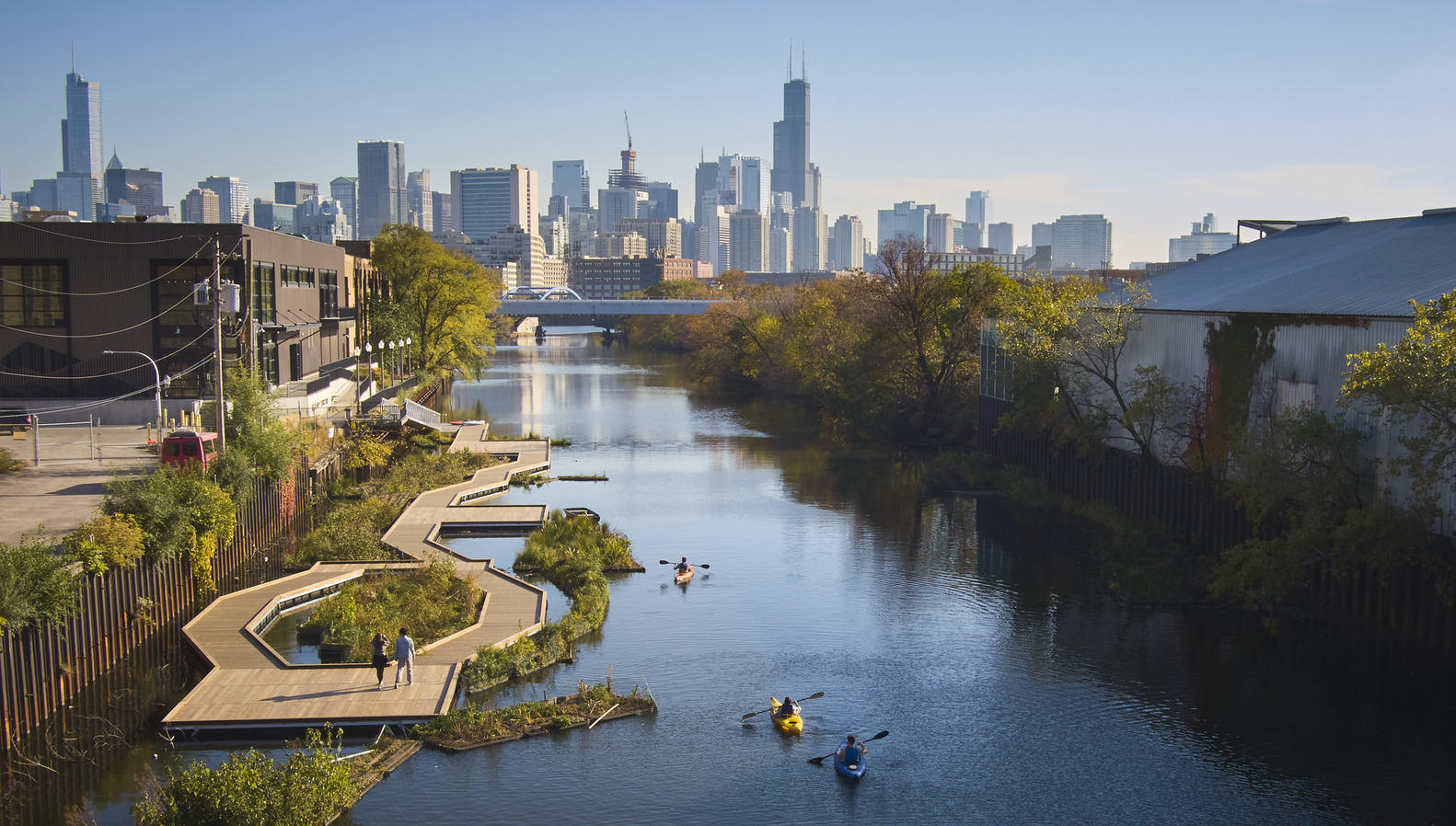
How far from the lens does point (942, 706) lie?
26.3m

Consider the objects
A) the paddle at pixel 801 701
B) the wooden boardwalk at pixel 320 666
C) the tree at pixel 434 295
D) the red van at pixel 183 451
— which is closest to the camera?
the wooden boardwalk at pixel 320 666

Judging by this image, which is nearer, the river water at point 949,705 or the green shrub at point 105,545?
the river water at point 949,705

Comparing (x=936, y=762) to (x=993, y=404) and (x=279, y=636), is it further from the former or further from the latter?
(x=993, y=404)

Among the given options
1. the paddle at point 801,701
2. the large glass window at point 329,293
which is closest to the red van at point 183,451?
the paddle at point 801,701

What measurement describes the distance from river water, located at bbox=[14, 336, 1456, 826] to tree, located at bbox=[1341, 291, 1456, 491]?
5.08 m

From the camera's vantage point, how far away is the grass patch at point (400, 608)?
29.5 metres

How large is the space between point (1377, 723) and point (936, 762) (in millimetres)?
10206

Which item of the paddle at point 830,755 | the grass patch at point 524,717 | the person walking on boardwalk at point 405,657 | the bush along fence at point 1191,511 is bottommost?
the paddle at point 830,755

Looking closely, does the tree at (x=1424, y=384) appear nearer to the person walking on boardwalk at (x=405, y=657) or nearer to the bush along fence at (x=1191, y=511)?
the bush along fence at (x=1191, y=511)

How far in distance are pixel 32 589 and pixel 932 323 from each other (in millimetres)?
55905

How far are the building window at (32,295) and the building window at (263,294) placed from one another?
8536 millimetres

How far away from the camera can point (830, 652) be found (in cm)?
3009

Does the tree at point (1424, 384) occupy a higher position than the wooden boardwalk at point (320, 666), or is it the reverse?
the tree at point (1424, 384)

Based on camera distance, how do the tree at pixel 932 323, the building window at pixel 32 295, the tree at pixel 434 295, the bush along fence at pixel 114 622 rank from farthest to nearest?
the tree at pixel 434 295 < the tree at pixel 932 323 < the building window at pixel 32 295 < the bush along fence at pixel 114 622
